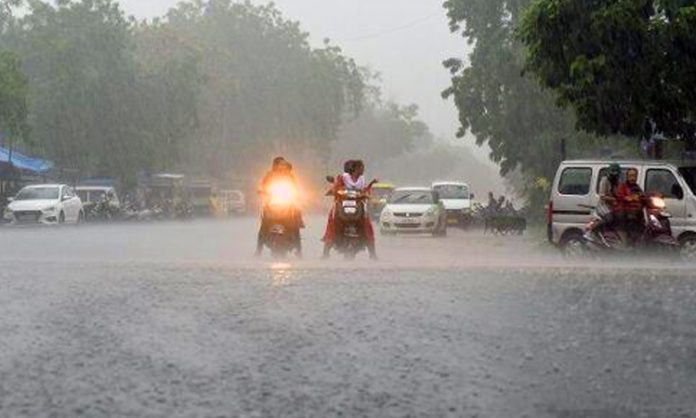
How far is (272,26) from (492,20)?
44.2m

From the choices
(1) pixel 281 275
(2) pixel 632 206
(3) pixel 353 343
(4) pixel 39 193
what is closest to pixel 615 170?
(2) pixel 632 206

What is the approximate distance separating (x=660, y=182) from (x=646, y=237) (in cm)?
192

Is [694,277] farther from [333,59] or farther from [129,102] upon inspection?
[333,59]

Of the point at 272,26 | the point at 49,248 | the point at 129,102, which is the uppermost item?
the point at 272,26

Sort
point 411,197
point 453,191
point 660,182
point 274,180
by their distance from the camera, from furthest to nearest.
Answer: point 453,191, point 411,197, point 660,182, point 274,180

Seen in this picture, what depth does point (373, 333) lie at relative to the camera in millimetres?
7840

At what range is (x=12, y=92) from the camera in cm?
3950

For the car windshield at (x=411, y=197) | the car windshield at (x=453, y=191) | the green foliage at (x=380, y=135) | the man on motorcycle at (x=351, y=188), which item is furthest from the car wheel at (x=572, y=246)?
the green foliage at (x=380, y=135)

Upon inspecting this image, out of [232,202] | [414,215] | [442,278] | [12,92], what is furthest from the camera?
[232,202]

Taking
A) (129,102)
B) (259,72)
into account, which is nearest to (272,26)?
(259,72)

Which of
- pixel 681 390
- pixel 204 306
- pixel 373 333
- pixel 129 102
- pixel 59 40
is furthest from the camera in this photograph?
pixel 129 102

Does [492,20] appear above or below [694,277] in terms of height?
above

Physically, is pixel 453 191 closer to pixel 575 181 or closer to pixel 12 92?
pixel 12 92

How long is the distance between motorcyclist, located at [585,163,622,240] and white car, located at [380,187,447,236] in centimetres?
1473
